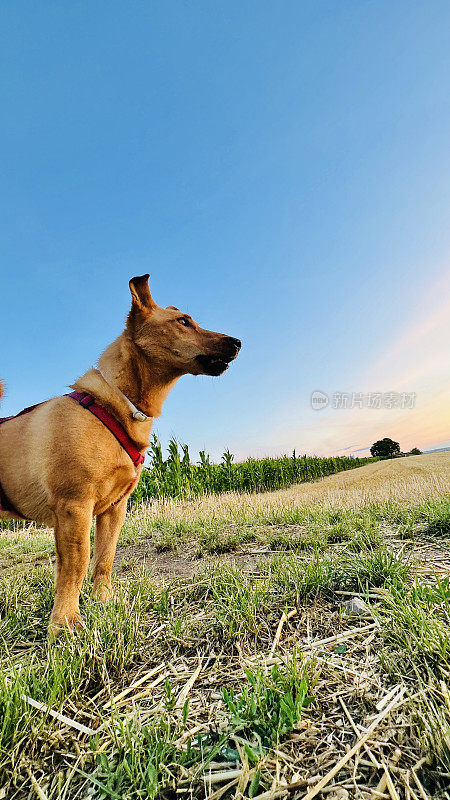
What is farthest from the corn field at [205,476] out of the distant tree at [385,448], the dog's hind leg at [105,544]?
the distant tree at [385,448]

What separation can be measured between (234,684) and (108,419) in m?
1.87

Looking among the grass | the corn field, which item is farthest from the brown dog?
the corn field

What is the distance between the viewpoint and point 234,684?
1.90m

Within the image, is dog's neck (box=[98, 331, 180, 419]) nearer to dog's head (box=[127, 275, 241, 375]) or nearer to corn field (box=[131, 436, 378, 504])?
dog's head (box=[127, 275, 241, 375])

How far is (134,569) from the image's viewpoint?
3943mm

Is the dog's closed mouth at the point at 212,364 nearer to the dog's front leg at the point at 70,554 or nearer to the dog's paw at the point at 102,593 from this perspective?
the dog's front leg at the point at 70,554

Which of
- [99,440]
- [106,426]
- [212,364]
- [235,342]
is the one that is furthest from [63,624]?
Result: [235,342]

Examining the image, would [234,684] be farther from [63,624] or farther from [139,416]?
[139,416]

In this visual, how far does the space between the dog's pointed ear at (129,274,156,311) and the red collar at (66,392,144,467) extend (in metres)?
0.84

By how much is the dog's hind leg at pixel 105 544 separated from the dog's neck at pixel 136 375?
0.89 m

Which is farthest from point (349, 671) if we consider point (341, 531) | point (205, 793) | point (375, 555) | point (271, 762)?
point (341, 531)

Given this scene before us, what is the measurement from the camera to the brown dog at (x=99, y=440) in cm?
265

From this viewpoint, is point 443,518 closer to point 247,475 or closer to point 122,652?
point 122,652

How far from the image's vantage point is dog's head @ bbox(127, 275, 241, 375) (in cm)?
312
